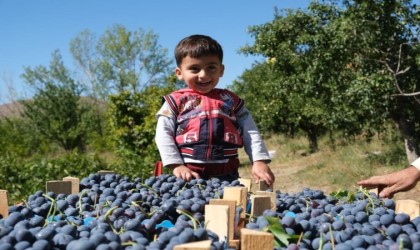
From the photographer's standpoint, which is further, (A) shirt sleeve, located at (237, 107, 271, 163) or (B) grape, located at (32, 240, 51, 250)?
(A) shirt sleeve, located at (237, 107, 271, 163)

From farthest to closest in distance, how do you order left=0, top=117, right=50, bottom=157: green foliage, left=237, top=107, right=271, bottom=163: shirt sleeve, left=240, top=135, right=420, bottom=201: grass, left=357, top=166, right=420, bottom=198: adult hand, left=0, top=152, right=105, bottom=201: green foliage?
left=0, top=117, right=50, bottom=157: green foliage → left=240, top=135, right=420, bottom=201: grass → left=0, top=152, right=105, bottom=201: green foliage → left=237, top=107, right=271, bottom=163: shirt sleeve → left=357, top=166, right=420, bottom=198: adult hand

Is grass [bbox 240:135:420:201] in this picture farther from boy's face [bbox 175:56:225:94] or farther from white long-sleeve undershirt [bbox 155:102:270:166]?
boy's face [bbox 175:56:225:94]

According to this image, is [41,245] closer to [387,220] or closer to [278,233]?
[278,233]

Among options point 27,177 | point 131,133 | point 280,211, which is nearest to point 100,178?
point 280,211

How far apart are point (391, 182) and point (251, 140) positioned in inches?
35.5

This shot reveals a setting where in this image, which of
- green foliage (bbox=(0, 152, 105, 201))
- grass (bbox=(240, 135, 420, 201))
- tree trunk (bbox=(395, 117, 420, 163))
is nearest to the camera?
green foliage (bbox=(0, 152, 105, 201))

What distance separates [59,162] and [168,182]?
26.2 feet

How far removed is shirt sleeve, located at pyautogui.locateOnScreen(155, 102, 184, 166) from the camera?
235 cm

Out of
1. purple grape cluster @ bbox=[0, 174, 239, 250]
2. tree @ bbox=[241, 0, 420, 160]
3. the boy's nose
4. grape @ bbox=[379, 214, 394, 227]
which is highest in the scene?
tree @ bbox=[241, 0, 420, 160]

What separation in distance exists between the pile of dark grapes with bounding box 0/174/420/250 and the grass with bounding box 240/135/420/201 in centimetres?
610

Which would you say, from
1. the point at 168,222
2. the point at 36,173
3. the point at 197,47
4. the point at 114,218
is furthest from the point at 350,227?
the point at 36,173

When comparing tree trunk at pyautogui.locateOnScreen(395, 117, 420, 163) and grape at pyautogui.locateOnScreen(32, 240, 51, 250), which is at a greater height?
tree trunk at pyautogui.locateOnScreen(395, 117, 420, 163)

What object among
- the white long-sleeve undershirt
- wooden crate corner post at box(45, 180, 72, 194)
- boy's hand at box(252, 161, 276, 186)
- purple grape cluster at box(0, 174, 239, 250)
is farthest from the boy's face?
wooden crate corner post at box(45, 180, 72, 194)

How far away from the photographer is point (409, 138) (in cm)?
934
